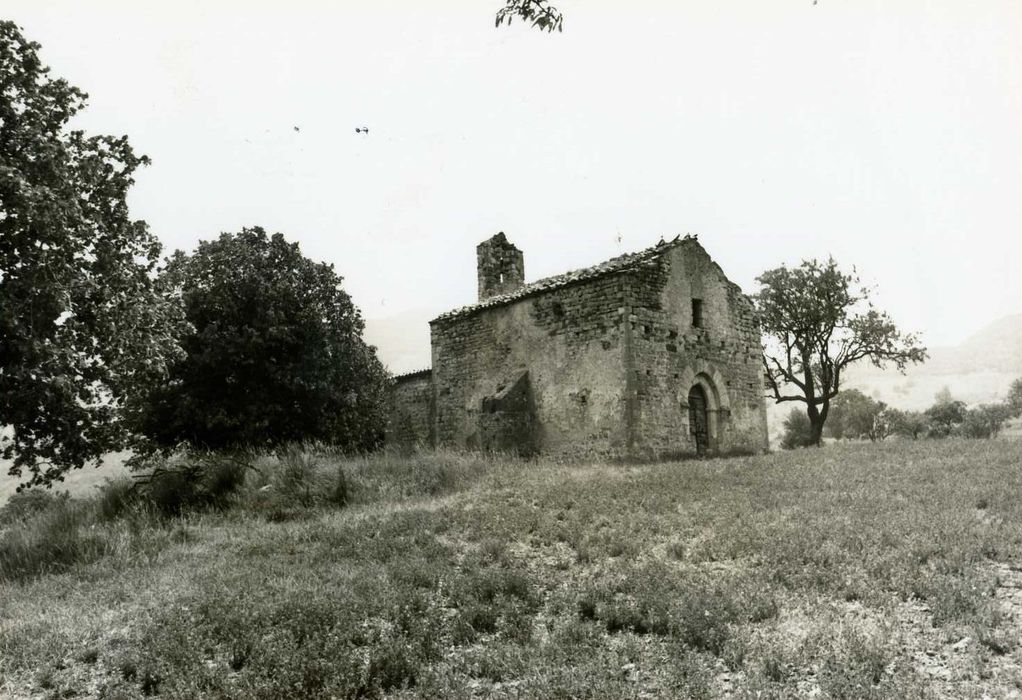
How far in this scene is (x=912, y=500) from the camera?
10.4m

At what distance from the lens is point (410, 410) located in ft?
82.5

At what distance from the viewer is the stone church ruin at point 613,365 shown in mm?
17344

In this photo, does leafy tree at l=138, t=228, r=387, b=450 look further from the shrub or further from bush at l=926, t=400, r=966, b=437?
bush at l=926, t=400, r=966, b=437

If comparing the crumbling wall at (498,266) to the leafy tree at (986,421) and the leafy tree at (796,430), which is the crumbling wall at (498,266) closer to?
the leafy tree at (796,430)

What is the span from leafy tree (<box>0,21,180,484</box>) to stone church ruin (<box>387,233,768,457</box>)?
8711 millimetres

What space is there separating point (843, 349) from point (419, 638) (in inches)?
1118

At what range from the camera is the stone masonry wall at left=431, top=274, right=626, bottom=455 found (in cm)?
1738

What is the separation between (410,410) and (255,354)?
7628 millimetres

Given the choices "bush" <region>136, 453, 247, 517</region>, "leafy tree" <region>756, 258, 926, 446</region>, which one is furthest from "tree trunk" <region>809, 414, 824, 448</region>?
"bush" <region>136, 453, 247, 517</region>

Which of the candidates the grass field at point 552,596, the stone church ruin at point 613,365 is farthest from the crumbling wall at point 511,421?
the grass field at point 552,596

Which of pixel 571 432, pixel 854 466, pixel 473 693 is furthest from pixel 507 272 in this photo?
pixel 473 693

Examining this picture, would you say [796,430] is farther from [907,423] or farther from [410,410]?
[410,410]

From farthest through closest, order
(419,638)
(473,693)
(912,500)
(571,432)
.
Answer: (571,432) < (912,500) < (419,638) < (473,693)

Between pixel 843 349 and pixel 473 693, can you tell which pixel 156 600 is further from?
pixel 843 349
